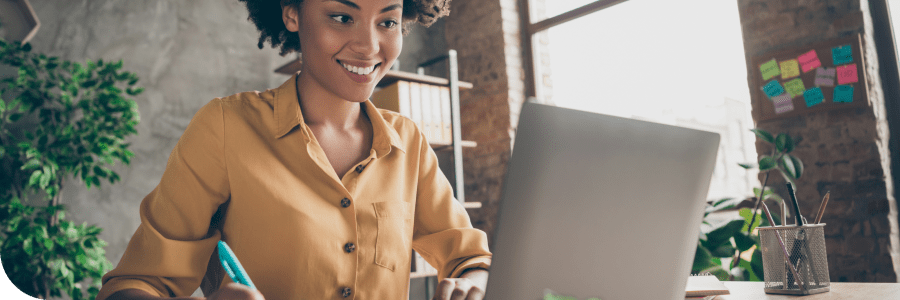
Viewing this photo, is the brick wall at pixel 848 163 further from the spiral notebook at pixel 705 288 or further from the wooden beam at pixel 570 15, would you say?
the spiral notebook at pixel 705 288

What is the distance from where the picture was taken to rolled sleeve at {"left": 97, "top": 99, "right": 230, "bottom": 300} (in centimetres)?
78

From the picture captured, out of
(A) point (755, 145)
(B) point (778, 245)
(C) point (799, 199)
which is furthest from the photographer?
(A) point (755, 145)

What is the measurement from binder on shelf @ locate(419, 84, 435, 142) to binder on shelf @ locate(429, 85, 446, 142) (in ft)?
0.05

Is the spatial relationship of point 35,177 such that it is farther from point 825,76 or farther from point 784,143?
point 825,76

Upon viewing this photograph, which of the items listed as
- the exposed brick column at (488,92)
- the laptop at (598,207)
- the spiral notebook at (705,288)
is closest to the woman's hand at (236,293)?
the laptop at (598,207)

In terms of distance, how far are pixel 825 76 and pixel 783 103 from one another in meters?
0.21

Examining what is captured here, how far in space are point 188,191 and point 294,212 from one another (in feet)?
0.51

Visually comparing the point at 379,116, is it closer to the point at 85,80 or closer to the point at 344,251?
the point at 344,251

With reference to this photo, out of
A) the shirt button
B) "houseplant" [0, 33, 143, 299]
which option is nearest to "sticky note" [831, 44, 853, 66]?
the shirt button

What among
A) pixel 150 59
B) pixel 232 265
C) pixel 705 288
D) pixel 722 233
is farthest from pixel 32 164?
pixel 722 233

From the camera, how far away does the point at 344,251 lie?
88 centimetres

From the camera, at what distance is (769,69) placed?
9.00 feet

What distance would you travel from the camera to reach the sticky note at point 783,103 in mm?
2680

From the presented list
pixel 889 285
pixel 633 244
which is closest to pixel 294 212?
pixel 633 244
